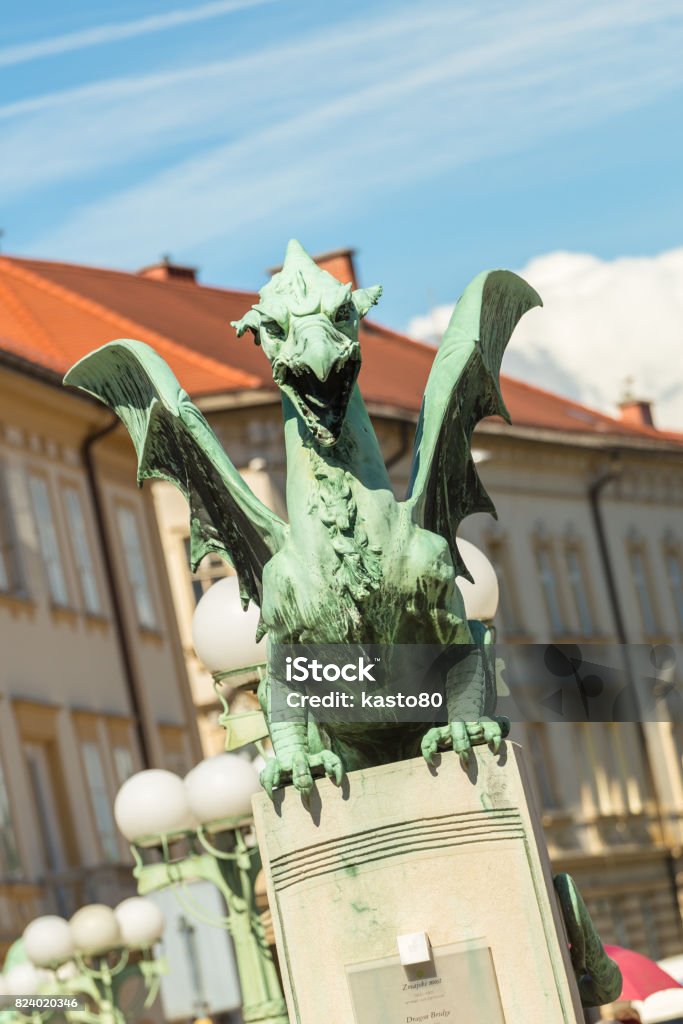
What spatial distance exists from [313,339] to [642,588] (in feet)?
163

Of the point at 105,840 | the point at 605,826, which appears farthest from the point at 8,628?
the point at 605,826

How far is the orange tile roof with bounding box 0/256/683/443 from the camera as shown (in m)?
41.4

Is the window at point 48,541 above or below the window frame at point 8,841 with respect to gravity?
above

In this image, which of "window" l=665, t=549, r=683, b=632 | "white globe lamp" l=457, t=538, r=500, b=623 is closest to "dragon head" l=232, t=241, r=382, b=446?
"white globe lamp" l=457, t=538, r=500, b=623

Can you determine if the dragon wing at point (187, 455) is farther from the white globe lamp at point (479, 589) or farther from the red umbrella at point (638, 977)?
the red umbrella at point (638, 977)

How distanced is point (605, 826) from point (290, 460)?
4367 centimetres

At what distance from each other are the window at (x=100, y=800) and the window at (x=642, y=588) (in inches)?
957

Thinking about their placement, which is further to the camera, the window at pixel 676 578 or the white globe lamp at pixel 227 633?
the window at pixel 676 578

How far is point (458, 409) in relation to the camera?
322 inches

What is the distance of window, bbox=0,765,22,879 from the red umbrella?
1627cm

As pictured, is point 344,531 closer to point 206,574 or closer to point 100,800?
point 100,800

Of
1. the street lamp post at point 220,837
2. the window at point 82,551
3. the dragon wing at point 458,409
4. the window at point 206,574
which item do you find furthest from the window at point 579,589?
the dragon wing at point 458,409

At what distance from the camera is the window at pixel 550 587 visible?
5300 cm

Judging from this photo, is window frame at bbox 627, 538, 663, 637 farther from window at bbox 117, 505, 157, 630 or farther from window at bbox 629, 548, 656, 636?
window at bbox 117, 505, 157, 630
